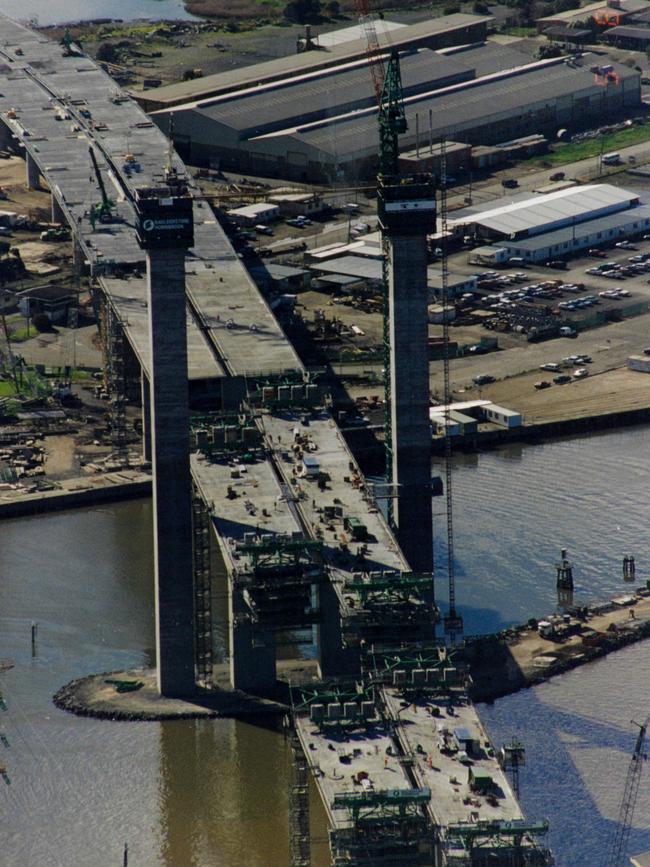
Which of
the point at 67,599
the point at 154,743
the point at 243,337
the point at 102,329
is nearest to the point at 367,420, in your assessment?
the point at 243,337

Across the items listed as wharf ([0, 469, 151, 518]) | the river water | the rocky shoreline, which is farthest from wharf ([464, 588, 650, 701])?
wharf ([0, 469, 151, 518])

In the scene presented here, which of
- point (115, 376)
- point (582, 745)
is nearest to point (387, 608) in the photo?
point (582, 745)

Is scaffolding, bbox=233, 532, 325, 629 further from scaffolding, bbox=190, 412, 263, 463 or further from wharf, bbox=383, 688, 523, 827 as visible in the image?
scaffolding, bbox=190, 412, 263, 463

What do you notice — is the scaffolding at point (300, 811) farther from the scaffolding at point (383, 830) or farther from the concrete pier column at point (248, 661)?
the concrete pier column at point (248, 661)

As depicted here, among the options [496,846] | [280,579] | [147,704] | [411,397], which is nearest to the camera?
[496,846]

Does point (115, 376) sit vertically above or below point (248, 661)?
above

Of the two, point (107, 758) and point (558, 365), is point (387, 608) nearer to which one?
point (107, 758)

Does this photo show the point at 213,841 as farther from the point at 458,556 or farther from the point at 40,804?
the point at 458,556
